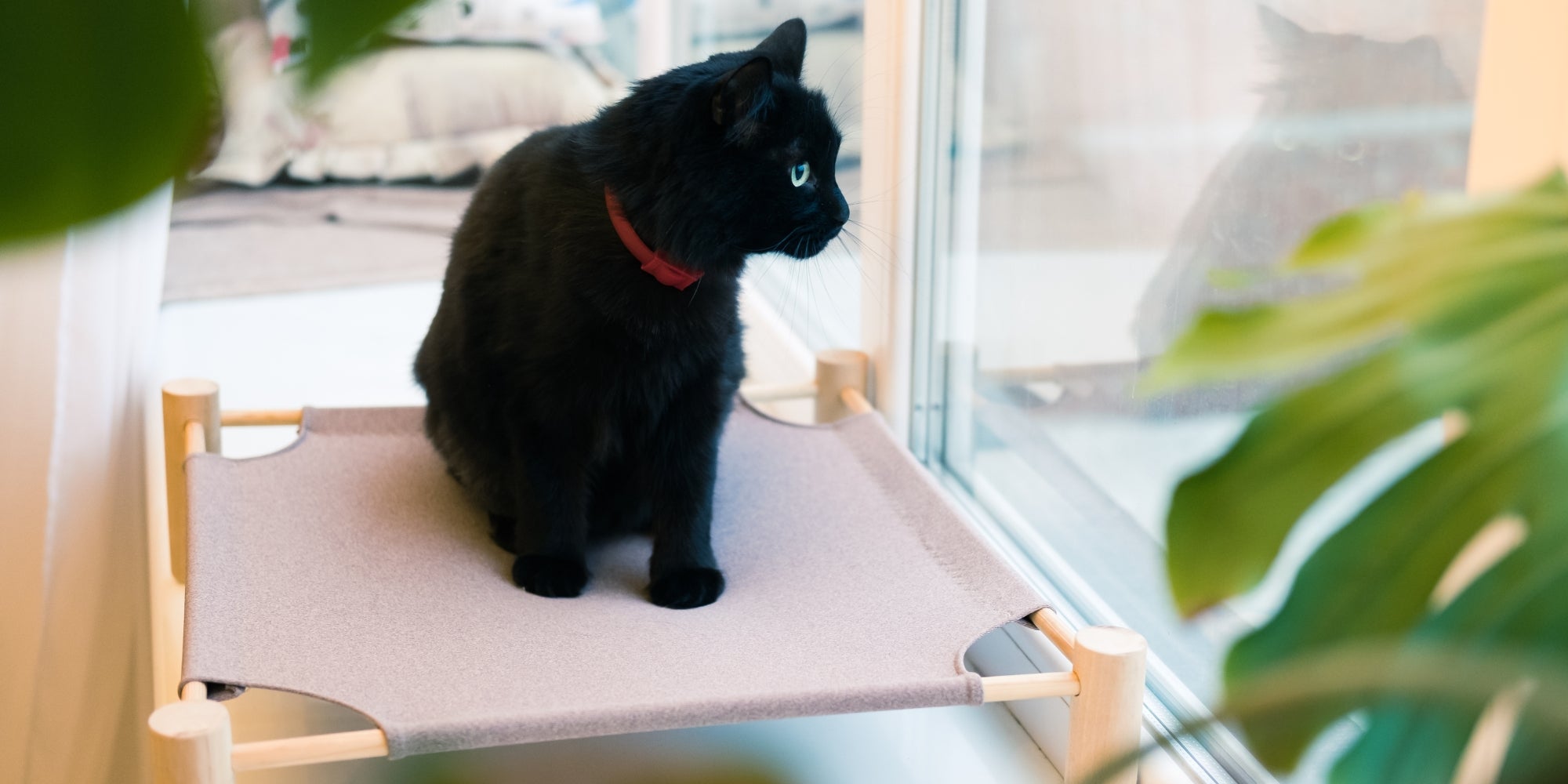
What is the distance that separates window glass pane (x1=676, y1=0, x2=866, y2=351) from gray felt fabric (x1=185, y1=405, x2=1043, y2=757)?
48 cm

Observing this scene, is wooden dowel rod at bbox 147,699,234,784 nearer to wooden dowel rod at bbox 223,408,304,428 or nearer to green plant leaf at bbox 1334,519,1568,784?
wooden dowel rod at bbox 223,408,304,428

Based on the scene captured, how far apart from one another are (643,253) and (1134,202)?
0.53 m

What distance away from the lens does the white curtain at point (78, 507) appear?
725mm

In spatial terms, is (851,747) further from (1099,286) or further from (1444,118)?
(1444,118)

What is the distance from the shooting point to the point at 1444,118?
0.94 meters

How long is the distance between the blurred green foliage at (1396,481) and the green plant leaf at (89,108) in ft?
0.59

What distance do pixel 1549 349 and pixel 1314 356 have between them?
0.18 feet

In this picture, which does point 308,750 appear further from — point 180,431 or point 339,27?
point 339,27

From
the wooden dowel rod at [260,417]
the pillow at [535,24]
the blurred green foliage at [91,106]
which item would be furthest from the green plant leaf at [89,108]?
the wooden dowel rod at [260,417]

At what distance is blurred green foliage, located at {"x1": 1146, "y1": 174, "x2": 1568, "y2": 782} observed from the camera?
0.87ft

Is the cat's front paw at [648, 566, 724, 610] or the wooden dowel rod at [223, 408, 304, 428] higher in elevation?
the wooden dowel rod at [223, 408, 304, 428]

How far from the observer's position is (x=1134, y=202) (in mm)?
1356

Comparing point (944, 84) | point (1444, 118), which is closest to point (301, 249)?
point (944, 84)

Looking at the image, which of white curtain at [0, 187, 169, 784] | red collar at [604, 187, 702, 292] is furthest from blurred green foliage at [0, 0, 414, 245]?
red collar at [604, 187, 702, 292]
